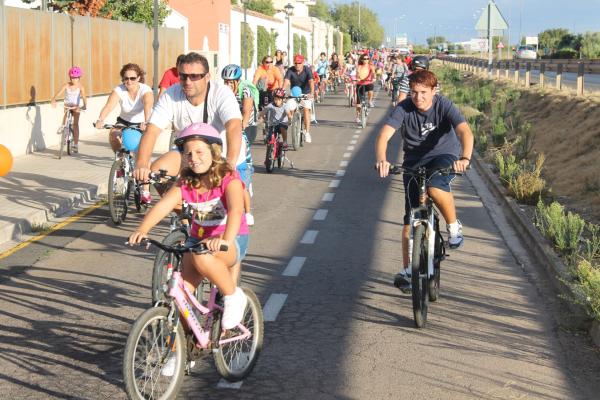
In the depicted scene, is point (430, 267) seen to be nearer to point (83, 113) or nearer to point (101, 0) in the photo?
point (83, 113)

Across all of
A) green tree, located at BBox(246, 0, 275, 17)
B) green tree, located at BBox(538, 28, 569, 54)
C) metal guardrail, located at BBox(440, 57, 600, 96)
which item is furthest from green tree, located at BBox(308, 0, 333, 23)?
metal guardrail, located at BBox(440, 57, 600, 96)

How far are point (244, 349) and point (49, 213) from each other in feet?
23.2

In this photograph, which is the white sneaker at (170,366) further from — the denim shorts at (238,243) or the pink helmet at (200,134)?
the pink helmet at (200,134)

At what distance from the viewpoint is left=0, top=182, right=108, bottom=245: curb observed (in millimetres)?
11203

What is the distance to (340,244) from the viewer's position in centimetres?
1081

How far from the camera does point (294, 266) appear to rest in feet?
31.6

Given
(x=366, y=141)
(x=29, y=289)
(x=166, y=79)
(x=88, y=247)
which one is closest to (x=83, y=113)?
(x=366, y=141)

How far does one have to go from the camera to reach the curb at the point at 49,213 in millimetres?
11203

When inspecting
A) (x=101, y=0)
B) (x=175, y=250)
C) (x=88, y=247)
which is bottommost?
(x=88, y=247)

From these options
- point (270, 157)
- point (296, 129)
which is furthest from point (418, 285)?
point (296, 129)

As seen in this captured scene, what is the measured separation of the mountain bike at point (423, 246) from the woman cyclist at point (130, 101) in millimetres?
4994

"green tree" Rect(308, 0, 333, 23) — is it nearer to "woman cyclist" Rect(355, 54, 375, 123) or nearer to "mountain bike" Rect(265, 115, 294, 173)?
"woman cyclist" Rect(355, 54, 375, 123)

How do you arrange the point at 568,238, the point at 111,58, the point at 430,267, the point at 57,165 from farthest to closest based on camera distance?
the point at 111,58 → the point at 57,165 → the point at 568,238 → the point at 430,267

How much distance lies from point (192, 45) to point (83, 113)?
31532 millimetres
